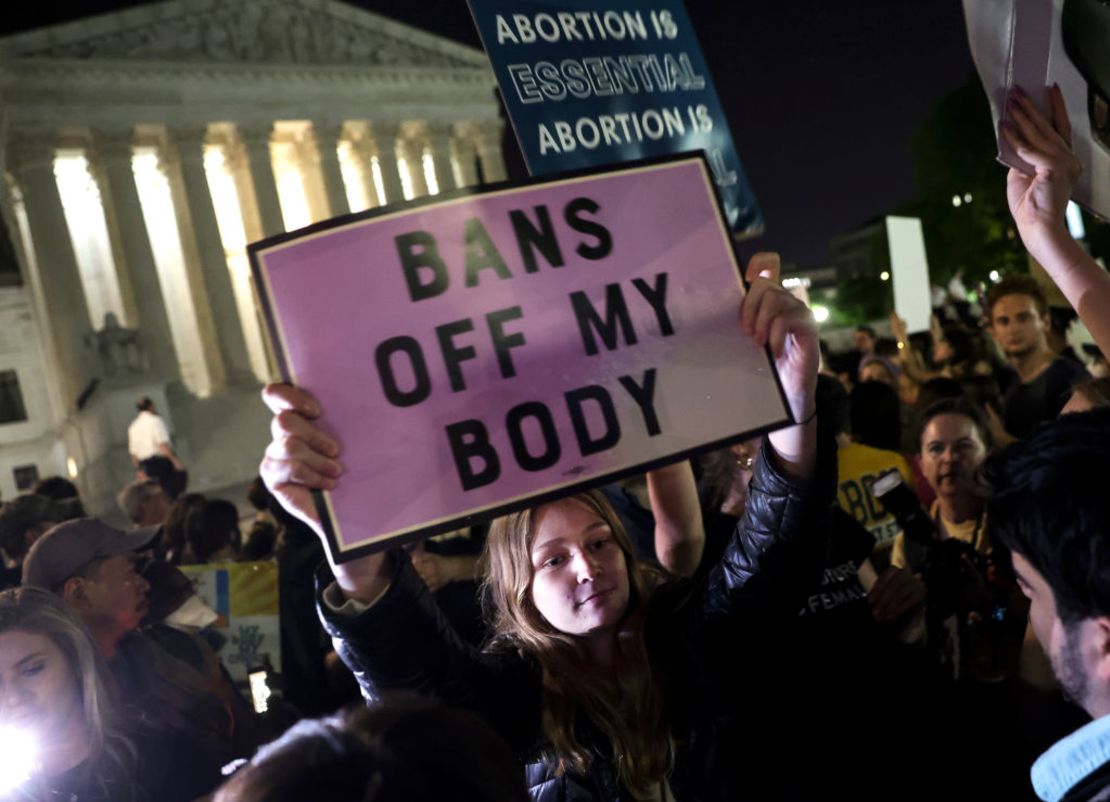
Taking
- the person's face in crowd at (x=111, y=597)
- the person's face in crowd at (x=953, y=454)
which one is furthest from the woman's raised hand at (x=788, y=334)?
the person's face in crowd at (x=111, y=597)

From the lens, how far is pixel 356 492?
2.10 meters

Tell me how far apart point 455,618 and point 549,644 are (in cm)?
188

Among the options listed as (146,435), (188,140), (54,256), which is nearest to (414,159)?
(188,140)

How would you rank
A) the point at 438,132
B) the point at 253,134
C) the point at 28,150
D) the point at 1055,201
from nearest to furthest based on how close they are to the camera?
the point at 1055,201 < the point at 28,150 < the point at 253,134 < the point at 438,132

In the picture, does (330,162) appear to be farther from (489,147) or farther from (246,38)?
(489,147)

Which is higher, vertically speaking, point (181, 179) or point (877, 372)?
point (181, 179)

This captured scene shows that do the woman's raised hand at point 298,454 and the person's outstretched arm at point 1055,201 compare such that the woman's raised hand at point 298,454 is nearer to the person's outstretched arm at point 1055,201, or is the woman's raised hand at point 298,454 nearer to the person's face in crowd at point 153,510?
the person's outstretched arm at point 1055,201

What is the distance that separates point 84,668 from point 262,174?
34861 millimetres

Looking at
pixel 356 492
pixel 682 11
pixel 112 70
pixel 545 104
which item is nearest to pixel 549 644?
pixel 356 492

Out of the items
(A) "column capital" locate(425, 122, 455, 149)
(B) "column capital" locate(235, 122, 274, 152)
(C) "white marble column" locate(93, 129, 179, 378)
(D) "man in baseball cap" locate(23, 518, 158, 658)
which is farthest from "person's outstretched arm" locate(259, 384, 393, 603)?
(A) "column capital" locate(425, 122, 455, 149)

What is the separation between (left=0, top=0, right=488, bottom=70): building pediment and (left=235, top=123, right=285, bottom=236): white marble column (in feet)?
7.52

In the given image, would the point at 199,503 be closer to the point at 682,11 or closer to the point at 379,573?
the point at 682,11

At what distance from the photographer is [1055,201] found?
2.48 metres

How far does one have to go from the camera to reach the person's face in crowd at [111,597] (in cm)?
340
